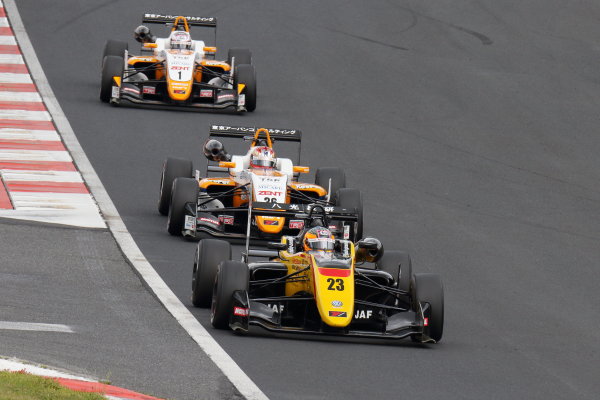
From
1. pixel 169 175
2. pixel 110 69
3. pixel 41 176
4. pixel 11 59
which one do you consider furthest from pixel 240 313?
pixel 11 59

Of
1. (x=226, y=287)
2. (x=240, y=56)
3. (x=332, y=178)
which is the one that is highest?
(x=240, y=56)

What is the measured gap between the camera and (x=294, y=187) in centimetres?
1942

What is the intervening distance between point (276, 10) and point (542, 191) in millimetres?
14224

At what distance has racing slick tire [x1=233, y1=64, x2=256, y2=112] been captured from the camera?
27.2 meters

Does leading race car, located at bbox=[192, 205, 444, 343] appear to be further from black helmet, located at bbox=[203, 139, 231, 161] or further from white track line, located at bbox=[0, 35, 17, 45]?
white track line, located at bbox=[0, 35, 17, 45]

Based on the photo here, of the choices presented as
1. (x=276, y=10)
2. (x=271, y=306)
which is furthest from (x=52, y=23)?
(x=271, y=306)

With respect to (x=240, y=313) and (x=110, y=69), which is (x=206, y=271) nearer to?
(x=240, y=313)

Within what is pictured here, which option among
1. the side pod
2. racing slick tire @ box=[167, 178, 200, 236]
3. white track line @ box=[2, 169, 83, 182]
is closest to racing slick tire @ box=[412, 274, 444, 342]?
the side pod

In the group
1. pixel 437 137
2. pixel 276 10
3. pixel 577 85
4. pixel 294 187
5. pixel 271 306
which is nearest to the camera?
pixel 271 306

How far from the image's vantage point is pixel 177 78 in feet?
86.5

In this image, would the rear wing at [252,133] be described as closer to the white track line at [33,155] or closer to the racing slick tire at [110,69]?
the white track line at [33,155]

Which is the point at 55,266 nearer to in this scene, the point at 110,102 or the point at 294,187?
the point at 294,187

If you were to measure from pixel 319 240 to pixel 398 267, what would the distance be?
1407 millimetres

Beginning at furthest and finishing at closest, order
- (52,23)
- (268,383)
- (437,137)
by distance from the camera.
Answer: (52,23) → (437,137) → (268,383)
